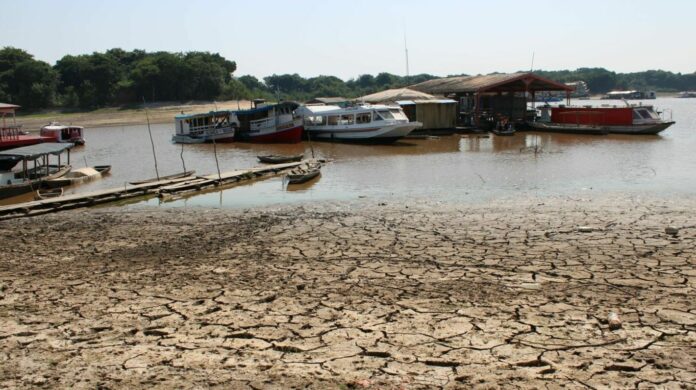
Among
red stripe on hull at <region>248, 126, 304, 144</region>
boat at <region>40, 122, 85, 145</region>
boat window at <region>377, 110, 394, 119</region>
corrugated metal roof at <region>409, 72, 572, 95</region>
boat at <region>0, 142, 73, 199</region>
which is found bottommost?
boat at <region>0, 142, 73, 199</region>

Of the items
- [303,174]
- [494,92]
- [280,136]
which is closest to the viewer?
[303,174]

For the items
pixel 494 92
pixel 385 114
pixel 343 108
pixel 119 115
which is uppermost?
pixel 119 115

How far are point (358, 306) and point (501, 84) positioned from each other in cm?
3253

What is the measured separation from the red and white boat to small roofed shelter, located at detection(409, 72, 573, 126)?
6.09 feet

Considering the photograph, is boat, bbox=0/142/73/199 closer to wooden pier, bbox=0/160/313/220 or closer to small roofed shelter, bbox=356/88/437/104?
wooden pier, bbox=0/160/313/220

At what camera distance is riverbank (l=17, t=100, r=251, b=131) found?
62.0m

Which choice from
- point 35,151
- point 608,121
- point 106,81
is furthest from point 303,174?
point 106,81

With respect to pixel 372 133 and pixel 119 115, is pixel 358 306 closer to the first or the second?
pixel 372 133

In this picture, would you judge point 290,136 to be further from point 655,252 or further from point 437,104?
point 655,252

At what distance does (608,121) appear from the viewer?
36.2 meters

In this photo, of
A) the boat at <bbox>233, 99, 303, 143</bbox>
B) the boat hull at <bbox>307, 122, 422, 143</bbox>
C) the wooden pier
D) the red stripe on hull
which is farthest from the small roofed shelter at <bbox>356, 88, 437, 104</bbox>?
the wooden pier

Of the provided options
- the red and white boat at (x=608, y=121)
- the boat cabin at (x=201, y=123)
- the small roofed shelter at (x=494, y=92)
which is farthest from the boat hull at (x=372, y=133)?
the red and white boat at (x=608, y=121)

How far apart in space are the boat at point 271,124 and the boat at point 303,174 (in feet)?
39.8

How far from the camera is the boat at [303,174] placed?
20.1m
